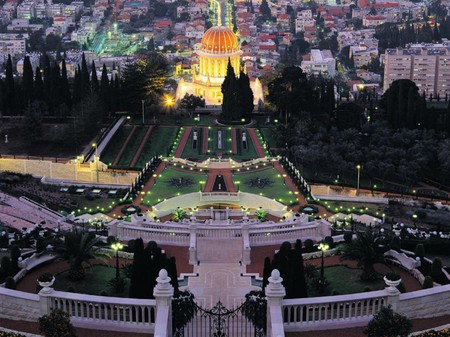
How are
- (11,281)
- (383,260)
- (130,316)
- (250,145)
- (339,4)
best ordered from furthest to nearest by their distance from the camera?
(339,4) → (250,145) → (383,260) → (11,281) → (130,316)

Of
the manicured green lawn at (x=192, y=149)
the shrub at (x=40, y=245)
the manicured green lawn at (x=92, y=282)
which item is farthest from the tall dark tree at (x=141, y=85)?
the manicured green lawn at (x=92, y=282)

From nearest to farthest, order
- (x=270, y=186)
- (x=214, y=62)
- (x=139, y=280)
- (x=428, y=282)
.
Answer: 1. (x=139, y=280)
2. (x=428, y=282)
3. (x=270, y=186)
4. (x=214, y=62)

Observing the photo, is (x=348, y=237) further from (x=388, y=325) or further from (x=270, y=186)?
(x=270, y=186)

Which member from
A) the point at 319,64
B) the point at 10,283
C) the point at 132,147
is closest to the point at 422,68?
the point at 319,64

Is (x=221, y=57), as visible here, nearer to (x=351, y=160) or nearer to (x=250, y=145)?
(x=250, y=145)

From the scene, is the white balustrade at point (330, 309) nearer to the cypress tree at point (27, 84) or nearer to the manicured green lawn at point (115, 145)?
the manicured green lawn at point (115, 145)

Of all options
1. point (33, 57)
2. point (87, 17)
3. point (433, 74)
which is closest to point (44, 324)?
point (433, 74)

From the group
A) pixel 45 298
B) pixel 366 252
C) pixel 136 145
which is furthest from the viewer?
pixel 136 145
